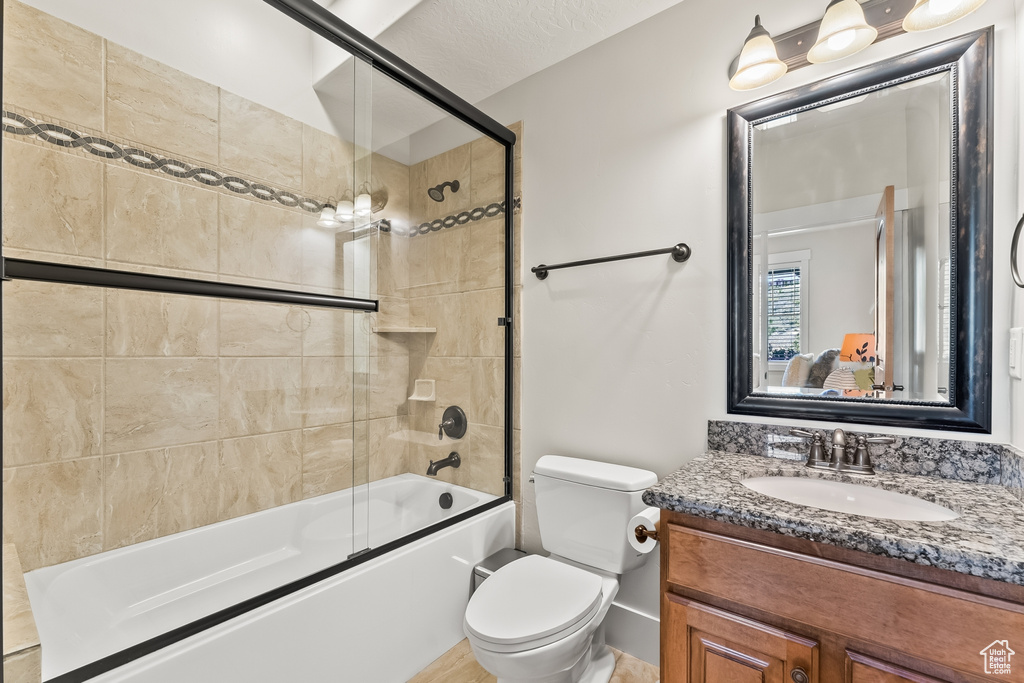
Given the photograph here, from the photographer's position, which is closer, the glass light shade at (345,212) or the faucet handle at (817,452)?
the faucet handle at (817,452)

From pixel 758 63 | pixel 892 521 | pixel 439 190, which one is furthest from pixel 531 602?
pixel 758 63

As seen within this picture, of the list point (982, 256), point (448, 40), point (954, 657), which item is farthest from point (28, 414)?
point (982, 256)

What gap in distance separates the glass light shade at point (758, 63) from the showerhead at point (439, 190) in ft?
3.51

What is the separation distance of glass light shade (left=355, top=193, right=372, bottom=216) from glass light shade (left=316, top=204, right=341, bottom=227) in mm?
89

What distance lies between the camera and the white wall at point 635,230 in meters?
1.55

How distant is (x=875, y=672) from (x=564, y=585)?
32.8 inches

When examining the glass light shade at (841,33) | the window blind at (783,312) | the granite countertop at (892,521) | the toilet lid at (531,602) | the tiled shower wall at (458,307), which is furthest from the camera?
the tiled shower wall at (458,307)

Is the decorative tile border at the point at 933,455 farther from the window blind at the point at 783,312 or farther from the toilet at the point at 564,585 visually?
the toilet at the point at 564,585

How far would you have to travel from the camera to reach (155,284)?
4.45 feet

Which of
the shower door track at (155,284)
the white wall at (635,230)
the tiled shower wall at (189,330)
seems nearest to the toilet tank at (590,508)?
the white wall at (635,230)

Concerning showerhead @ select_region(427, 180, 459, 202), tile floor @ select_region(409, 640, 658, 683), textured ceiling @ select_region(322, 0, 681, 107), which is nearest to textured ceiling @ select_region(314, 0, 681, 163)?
textured ceiling @ select_region(322, 0, 681, 107)

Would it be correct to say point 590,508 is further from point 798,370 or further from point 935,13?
point 935,13

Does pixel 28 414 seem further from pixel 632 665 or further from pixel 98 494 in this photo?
pixel 632 665

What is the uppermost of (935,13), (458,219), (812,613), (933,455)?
(935,13)
